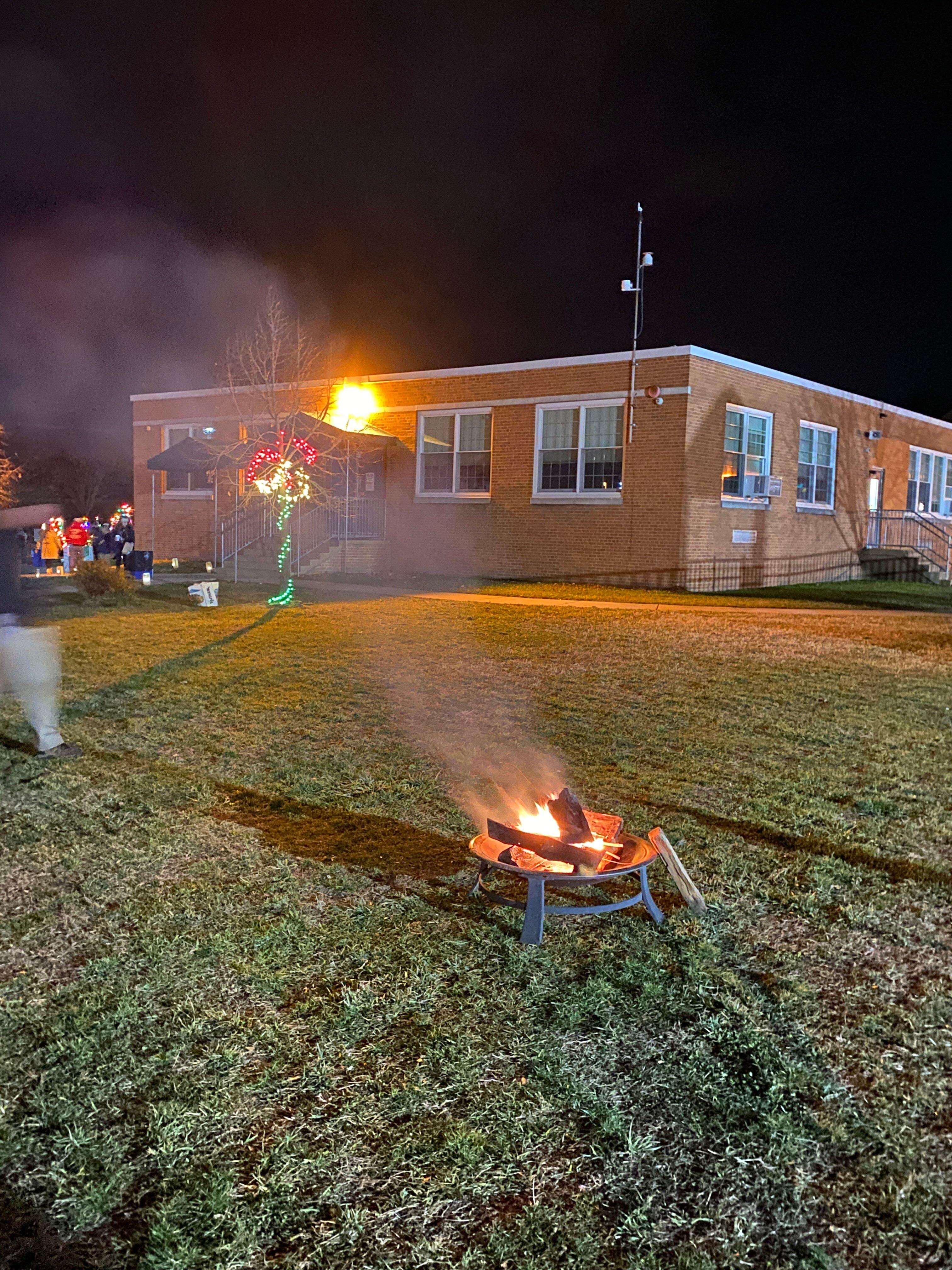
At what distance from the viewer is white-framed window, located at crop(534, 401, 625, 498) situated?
2019 centimetres

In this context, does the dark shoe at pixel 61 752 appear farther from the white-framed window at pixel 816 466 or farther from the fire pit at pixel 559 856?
the white-framed window at pixel 816 466

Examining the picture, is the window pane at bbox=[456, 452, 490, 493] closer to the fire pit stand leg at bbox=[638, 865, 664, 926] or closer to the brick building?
the brick building

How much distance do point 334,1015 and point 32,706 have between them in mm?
4189

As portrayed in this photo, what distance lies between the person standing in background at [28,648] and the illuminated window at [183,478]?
2121 centimetres

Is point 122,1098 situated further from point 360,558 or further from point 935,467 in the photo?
point 935,467

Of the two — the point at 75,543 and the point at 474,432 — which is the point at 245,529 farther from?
the point at 474,432

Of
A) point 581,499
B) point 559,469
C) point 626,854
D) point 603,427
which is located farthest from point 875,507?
point 626,854

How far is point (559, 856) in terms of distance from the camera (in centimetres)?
366

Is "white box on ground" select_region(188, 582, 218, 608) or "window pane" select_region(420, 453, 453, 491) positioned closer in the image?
"white box on ground" select_region(188, 582, 218, 608)

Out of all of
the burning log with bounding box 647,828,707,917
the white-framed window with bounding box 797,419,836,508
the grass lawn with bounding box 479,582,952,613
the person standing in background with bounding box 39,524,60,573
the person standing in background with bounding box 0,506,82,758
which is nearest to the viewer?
the burning log with bounding box 647,828,707,917

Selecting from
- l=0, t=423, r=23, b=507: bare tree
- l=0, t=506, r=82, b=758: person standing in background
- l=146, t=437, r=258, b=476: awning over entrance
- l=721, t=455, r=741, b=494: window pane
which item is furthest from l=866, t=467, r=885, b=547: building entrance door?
l=0, t=423, r=23, b=507: bare tree

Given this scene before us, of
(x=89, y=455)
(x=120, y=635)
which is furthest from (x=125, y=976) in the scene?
(x=89, y=455)

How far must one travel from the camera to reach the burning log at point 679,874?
152 inches

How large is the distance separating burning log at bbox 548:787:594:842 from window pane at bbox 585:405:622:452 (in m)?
17.1
